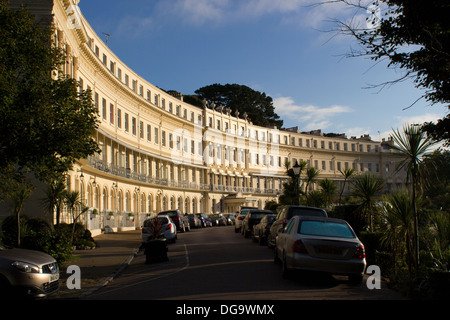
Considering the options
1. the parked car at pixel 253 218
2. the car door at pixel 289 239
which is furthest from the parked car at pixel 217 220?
the car door at pixel 289 239

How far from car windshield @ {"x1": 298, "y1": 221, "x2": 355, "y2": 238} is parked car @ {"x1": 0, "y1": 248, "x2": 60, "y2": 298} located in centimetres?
580

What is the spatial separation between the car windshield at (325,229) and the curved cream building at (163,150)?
10.8 metres

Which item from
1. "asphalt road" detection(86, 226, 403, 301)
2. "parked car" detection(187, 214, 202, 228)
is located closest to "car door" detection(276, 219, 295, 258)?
"asphalt road" detection(86, 226, 403, 301)

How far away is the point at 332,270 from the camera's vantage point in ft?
35.4

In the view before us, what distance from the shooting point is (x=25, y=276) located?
9438mm

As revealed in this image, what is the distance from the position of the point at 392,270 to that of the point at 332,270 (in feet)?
12.9

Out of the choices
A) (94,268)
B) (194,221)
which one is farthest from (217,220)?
(94,268)

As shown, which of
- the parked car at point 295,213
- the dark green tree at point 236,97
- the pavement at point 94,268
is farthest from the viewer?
the dark green tree at point 236,97

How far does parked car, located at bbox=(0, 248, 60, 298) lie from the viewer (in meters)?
9.27

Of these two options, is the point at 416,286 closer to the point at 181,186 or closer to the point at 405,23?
the point at 405,23

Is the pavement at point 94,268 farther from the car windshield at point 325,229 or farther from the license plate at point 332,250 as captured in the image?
the license plate at point 332,250

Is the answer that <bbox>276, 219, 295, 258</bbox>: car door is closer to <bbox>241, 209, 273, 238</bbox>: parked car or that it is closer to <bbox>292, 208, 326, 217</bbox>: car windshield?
<bbox>292, 208, 326, 217</bbox>: car windshield

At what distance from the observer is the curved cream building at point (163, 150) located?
1511 inches
